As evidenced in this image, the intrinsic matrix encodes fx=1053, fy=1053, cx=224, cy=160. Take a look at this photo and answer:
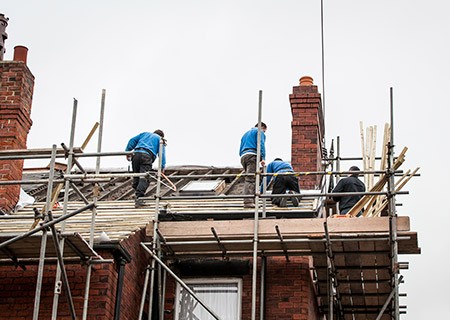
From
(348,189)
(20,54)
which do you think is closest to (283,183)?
(348,189)

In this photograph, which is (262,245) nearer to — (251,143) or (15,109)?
(251,143)

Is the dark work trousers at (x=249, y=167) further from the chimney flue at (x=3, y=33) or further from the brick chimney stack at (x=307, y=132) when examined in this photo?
the chimney flue at (x=3, y=33)

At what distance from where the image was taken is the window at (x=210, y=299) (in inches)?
655

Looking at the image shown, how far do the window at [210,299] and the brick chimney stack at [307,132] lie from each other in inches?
202

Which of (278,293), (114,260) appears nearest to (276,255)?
(278,293)

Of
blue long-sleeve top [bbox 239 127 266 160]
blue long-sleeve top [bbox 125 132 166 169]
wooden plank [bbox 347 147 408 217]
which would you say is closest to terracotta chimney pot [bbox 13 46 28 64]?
blue long-sleeve top [bbox 125 132 166 169]

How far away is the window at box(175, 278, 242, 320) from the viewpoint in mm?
16641

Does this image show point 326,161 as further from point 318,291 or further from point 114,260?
point 114,260

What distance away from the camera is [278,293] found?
16422 mm

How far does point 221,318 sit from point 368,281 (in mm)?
2447

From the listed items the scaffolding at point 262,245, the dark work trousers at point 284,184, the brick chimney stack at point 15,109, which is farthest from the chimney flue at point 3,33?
the dark work trousers at point 284,184

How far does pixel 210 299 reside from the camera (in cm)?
1673

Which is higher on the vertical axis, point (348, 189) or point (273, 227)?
point (348, 189)

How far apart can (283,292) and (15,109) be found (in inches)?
261
